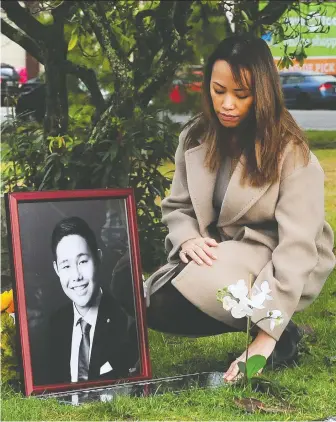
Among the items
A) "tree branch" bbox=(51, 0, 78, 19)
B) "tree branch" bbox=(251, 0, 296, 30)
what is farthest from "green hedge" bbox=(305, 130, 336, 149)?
"tree branch" bbox=(51, 0, 78, 19)

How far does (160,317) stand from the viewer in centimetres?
418

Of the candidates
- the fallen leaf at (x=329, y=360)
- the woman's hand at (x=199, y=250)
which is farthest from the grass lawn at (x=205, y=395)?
the woman's hand at (x=199, y=250)

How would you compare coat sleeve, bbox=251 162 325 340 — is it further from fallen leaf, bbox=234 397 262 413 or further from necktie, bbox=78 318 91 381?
necktie, bbox=78 318 91 381

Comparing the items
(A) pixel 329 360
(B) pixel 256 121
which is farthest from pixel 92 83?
(A) pixel 329 360

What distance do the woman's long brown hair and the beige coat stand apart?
0.04m

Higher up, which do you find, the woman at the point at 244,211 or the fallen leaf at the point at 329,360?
the woman at the point at 244,211

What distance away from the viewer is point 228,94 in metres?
3.93

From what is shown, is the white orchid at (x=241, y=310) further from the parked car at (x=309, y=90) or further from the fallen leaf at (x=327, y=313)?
the parked car at (x=309, y=90)

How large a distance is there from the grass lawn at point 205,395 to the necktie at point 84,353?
0.24m

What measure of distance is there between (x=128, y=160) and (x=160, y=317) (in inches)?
87.5

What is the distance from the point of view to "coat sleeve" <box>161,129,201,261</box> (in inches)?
162

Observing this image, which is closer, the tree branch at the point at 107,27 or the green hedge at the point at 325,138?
the tree branch at the point at 107,27

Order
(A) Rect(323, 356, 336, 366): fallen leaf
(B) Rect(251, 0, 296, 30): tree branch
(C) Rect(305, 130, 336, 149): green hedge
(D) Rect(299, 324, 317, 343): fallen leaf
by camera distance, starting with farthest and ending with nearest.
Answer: (C) Rect(305, 130, 336, 149): green hedge < (B) Rect(251, 0, 296, 30): tree branch < (D) Rect(299, 324, 317, 343): fallen leaf < (A) Rect(323, 356, 336, 366): fallen leaf

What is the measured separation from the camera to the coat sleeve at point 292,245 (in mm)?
3883
